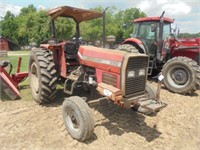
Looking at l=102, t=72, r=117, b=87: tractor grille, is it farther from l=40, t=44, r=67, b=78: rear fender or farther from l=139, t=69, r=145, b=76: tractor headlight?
→ l=40, t=44, r=67, b=78: rear fender

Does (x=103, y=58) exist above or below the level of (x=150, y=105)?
above

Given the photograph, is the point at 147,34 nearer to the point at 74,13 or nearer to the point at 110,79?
the point at 74,13

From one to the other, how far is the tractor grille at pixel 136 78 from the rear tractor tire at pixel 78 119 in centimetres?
74

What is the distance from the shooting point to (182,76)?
7.16m

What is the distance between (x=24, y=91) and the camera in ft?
23.1

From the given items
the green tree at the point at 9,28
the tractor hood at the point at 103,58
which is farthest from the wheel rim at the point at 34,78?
the green tree at the point at 9,28

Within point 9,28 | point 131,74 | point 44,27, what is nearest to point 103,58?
point 131,74

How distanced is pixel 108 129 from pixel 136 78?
1030mm

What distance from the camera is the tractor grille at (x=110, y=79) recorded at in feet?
14.1

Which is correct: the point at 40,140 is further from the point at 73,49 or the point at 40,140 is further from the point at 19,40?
the point at 19,40

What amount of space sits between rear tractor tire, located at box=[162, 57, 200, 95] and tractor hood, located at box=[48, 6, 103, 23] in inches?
110

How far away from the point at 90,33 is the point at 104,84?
144 feet

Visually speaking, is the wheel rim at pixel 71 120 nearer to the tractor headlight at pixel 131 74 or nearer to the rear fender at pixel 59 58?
the tractor headlight at pixel 131 74

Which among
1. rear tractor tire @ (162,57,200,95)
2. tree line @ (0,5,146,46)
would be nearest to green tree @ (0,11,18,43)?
tree line @ (0,5,146,46)
